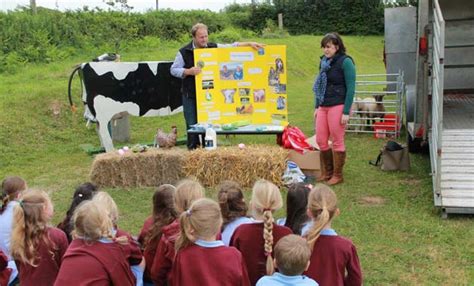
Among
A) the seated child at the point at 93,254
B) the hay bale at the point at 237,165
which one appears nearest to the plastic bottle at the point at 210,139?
the hay bale at the point at 237,165

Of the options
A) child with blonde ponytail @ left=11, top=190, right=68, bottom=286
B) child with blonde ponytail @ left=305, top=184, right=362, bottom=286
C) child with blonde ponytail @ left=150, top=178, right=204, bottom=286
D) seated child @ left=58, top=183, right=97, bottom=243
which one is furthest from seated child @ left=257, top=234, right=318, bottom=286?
seated child @ left=58, top=183, right=97, bottom=243

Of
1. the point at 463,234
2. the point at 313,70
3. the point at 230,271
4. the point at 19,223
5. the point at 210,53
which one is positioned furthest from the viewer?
the point at 313,70

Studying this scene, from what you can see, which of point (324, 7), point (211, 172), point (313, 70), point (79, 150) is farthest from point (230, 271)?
point (324, 7)

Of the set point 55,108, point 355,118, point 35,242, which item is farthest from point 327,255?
point 55,108

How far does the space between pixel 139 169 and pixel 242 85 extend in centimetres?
179

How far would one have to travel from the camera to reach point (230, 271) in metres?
2.69

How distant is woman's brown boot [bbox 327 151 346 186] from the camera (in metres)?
6.38

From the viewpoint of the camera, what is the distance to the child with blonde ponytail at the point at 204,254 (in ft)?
8.80

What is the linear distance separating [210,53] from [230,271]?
4.72 meters

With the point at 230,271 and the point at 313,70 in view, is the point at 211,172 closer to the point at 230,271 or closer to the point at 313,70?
the point at 230,271

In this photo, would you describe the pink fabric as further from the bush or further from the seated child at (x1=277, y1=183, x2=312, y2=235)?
the bush

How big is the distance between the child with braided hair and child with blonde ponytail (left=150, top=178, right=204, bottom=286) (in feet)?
0.52

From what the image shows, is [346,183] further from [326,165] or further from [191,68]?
[191,68]

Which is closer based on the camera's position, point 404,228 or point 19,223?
point 19,223
